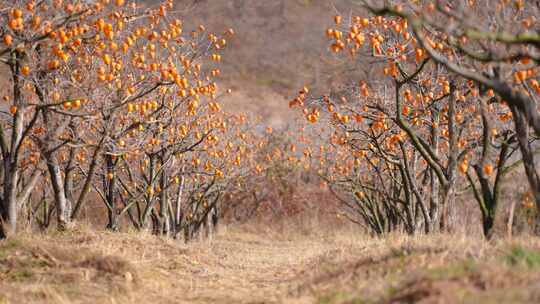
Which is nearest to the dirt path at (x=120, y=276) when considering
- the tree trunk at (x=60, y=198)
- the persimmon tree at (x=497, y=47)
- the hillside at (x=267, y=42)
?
the tree trunk at (x=60, y=198)

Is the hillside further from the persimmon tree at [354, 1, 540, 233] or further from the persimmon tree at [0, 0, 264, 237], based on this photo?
the persimmon tree at [354, 1, 540, 233]

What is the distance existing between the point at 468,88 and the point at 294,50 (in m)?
60.5

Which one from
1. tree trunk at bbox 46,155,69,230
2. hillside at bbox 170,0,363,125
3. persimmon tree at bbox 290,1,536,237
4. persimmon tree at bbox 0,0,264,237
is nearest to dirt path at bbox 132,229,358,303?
tree trunk at bbox 46,155,69,230

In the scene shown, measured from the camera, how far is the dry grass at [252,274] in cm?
564

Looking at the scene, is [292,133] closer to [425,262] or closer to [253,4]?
[425,262]

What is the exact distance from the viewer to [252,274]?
11227 mm

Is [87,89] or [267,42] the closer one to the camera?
[87,89]

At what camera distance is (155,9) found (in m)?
12.3

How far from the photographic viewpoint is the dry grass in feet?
18.5

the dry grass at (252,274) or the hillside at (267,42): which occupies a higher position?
the hillside at (267,42)

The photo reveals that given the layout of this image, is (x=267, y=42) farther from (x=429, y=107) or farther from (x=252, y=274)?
(x=252, y=274)

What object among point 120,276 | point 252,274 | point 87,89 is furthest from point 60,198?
point 120,276

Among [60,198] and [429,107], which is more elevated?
[429,107]

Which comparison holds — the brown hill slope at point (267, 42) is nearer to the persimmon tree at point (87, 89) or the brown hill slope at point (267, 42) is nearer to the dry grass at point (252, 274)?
the persimmon tree at point (87, 89)
